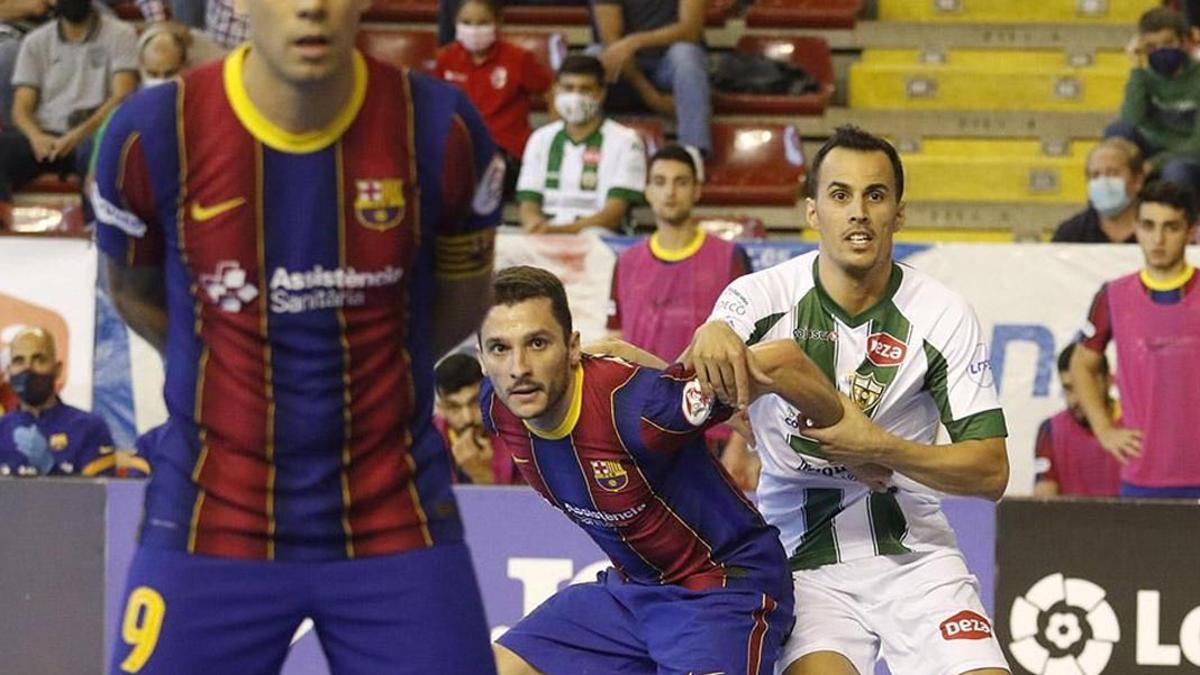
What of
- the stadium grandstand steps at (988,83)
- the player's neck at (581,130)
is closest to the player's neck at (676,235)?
the player's neck at (581,130)

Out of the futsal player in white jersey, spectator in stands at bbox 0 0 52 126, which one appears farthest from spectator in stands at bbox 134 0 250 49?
the futsal player in white jersey

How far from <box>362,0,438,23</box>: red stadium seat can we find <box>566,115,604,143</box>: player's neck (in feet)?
12.1

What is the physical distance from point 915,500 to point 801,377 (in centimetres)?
84

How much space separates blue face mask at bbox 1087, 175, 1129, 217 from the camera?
9805 mm

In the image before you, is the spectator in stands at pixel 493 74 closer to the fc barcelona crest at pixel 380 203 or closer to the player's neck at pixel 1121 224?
the player's neck at pixel 1121 224

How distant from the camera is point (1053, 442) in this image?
8.94m

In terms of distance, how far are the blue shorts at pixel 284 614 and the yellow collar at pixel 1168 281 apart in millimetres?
5714

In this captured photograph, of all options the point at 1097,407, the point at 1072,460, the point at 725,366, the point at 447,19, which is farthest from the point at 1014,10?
the point at 725,366

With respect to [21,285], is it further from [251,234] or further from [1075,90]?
[1075,90]

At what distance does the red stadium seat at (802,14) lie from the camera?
1365cm

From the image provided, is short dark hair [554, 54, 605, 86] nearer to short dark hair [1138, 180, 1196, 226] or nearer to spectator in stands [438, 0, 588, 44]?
spectator in stands [438, 0, 588, 44]

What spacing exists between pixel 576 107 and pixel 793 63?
10.6 feet

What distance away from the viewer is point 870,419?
4.92 m

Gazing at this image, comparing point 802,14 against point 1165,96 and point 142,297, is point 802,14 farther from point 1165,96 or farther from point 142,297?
point 142,297
